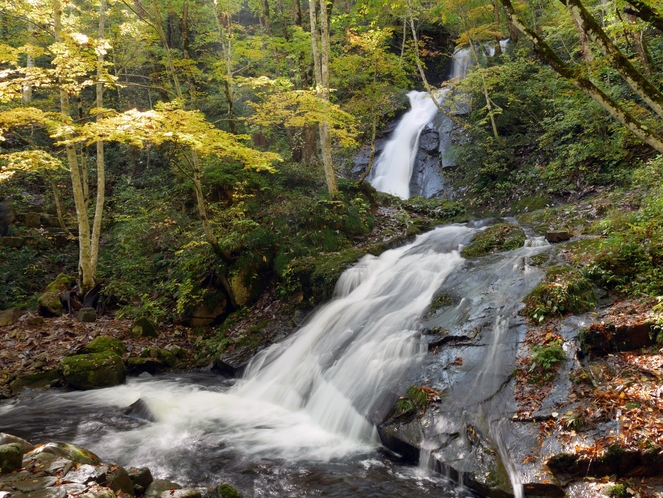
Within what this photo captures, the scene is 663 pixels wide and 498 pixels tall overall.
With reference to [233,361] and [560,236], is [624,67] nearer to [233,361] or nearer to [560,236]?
[560,236]

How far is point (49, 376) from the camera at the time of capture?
784cm

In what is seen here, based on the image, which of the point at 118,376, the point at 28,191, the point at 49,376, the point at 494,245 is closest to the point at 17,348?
the point at 49,376

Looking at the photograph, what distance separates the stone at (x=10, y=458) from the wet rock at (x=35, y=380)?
4742mm

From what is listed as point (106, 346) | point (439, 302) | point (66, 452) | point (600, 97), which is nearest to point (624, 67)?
point (600, 97)

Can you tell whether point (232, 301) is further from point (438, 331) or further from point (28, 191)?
point (28, 191)

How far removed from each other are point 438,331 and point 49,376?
25.2 feet

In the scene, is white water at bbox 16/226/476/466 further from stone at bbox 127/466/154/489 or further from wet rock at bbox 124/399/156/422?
stone at bbox 127/466/154/489

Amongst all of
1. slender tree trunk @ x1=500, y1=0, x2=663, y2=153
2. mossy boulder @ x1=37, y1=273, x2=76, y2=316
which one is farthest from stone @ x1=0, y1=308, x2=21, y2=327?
slender tree trunk @ x1=500, y1=0, x2=663, y2=153

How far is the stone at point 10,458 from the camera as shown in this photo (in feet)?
11.9

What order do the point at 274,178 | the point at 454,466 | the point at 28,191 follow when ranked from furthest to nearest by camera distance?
the point at 28,191
the point at 274,178
the point at 454,466

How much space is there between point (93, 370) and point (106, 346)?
31.9 inches

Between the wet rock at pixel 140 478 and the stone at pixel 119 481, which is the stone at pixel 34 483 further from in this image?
the wet rock at pixel 140 478

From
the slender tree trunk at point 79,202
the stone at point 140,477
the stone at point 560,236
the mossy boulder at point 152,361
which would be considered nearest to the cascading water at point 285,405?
the mossy boulder at point 152,361

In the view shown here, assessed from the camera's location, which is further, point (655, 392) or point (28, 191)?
point (28, 191)
